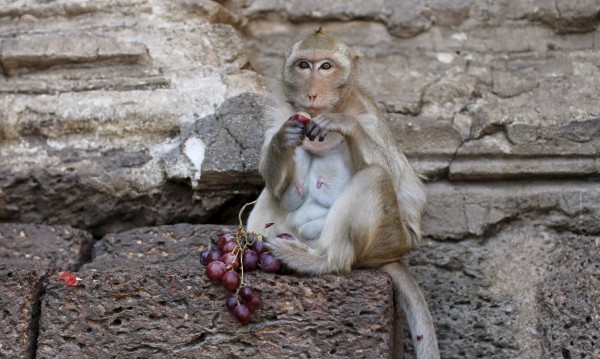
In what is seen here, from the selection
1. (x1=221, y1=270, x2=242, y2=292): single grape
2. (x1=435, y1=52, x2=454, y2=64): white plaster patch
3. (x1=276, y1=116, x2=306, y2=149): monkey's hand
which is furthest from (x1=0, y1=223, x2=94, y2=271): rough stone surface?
(x1=435, y1=52, x2=454, y2=64): white plaster patch

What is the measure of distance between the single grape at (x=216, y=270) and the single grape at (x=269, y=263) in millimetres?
163

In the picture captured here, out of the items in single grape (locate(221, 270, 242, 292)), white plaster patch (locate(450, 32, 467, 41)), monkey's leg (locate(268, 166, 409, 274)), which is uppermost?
white plaster patch (locate(450, 32, 467, 41))

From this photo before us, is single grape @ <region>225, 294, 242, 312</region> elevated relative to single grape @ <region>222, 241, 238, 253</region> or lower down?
lower down

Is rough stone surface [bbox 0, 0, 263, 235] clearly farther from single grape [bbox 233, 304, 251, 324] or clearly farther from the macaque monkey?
single grape [bbox 233, 304, 251, 324]

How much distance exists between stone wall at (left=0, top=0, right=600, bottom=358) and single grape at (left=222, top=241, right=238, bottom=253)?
725 mm

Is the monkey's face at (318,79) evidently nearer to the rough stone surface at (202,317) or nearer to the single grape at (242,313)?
the rough stone surface at (202,317)

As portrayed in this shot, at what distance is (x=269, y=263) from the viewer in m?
3.66

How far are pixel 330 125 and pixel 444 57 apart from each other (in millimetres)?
1530

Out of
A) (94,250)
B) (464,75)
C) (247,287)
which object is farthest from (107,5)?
(247,287)

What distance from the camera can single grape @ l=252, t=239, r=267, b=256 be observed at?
371 cm

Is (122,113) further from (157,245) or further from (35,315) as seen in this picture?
(35,315)

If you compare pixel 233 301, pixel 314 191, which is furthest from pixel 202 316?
pixel 314 191

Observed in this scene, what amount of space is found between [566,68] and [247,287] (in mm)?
2211

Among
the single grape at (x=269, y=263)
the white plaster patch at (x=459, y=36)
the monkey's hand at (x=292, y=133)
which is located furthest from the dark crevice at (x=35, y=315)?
the white plaster patch at (x=459, y=36)
